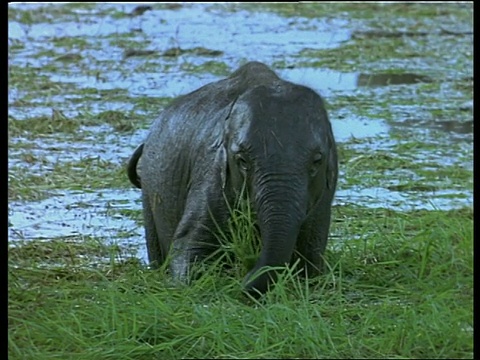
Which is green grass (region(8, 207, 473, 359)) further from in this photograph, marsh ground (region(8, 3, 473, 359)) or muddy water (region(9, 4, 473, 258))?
muddy water (region(9, 4, 473, 258))

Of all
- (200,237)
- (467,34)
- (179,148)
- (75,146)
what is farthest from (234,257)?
(467,34)

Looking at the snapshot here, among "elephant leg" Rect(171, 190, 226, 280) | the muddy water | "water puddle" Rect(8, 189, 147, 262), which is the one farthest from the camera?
the muddy water

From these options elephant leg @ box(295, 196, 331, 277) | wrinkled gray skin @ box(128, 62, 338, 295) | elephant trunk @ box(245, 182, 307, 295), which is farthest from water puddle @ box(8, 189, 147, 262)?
elephant trunk @ box(245, 182, 307, 295)

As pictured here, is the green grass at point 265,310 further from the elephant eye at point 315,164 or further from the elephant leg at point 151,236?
the elephant leg at point 151,236

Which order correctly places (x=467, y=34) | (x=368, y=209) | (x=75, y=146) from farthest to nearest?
(x=467, y=34)
(x=75, y=146)
(x=368, y=209)

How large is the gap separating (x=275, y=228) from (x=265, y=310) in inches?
27.0

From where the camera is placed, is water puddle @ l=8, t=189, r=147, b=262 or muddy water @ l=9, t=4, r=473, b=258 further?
muddy water @ l=9, t=4, r=473, b=258

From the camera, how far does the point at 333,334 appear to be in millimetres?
5918

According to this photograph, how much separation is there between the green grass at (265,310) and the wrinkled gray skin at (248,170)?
8.6 inches

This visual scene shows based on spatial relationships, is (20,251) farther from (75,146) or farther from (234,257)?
(75,146)

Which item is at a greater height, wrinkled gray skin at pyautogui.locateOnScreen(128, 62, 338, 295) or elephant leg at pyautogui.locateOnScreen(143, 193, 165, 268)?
wrinkled gray skin at pyautogui.locateOnScreen(128, 62, 338, 295)

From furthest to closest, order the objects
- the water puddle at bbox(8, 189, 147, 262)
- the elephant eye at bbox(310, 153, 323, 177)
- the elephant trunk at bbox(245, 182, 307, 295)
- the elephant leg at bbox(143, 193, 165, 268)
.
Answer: the water puddle at bbox(8, 189, 147, 262)
the elephant leg at bbox(143, 193, 165, 268)
the elephant eye at bbox(310, 153, 323, 177)
the elephant trunk at bbox(245, 182, 307, 295)

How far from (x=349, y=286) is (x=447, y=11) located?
13.9 m

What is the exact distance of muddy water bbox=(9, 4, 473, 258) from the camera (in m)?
9.94
